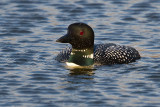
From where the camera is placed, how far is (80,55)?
14.4 meters

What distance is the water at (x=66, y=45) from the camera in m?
11.8

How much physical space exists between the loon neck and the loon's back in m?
0.17

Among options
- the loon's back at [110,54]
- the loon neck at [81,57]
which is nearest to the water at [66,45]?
the loon's back at [110,54]

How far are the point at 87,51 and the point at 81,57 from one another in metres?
0.17

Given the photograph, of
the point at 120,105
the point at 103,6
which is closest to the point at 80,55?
the point at 120,105

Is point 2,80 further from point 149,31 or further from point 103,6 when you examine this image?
point 103,6

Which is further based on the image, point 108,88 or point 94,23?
point 94,23

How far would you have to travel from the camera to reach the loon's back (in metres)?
14.4

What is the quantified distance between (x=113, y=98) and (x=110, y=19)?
273 inches

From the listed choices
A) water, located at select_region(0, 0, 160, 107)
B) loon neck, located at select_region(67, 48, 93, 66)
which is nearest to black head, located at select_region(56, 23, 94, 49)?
loon neck, located at select_region(67, 48, 93, 66)

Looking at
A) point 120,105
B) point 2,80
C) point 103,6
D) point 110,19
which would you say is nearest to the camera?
point 120,105

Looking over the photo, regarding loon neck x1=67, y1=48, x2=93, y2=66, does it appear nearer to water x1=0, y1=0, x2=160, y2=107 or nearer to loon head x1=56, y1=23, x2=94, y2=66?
loon head x1=56, y1=23, x2=94, y2=66

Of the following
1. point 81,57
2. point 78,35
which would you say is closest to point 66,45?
point 81,57

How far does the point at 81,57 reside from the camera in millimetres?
14359
